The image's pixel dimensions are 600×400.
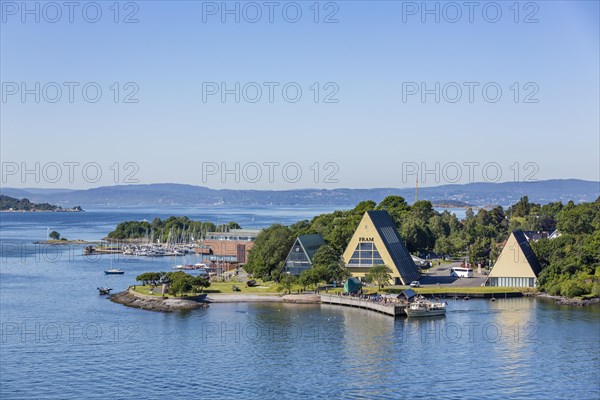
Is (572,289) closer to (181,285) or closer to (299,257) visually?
(299,257)

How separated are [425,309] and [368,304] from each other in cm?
415

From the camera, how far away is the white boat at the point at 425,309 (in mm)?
42438

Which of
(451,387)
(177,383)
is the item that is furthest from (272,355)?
(451,387)

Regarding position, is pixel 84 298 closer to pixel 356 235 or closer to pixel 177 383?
pixel 356 235

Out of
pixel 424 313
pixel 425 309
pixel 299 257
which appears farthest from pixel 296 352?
pixel 299 257

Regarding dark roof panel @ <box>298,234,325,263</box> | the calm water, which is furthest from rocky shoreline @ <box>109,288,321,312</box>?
dark roof panel @ <box>298,234,325,263</box>

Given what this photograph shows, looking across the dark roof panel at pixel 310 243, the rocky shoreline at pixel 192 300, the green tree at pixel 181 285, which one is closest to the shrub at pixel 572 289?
the rocky shoreline at pixel 192 300

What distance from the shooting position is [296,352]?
33500mm

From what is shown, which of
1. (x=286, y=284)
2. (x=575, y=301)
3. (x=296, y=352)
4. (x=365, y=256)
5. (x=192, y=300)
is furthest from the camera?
(x=365, y=256)

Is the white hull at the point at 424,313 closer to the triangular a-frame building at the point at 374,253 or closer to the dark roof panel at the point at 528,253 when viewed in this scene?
the triangular a-frame building at the point at 374,253

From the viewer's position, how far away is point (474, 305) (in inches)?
1801

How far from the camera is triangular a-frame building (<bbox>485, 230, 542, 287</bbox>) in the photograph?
5134cm

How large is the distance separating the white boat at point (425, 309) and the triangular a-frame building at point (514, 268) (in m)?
9.98

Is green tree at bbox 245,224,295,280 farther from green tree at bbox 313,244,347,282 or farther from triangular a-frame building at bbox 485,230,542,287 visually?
triangular a-frame building at bbox 485,230,542,287
